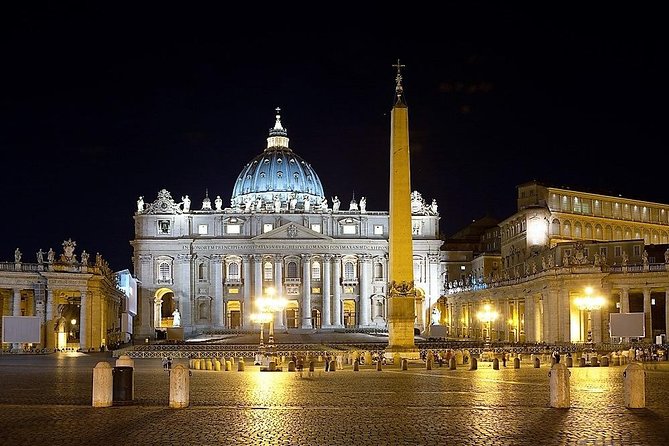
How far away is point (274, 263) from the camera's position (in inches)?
4692

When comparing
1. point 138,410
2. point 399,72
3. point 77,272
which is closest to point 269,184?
point 77,272

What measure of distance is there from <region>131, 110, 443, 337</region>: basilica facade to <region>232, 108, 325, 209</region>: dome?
54.2 ft

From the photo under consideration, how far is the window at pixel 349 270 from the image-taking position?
121262mm

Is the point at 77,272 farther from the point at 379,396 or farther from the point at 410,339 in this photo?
the point at 379,396

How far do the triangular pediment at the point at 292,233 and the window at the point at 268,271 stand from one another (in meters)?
3.88

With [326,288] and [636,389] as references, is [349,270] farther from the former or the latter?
[636,389]

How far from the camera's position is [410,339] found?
40781 millimetres

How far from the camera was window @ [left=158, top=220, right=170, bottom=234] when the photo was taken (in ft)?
392

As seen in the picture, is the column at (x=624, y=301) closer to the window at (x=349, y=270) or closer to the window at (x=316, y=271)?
the window at (x=349, y=270)

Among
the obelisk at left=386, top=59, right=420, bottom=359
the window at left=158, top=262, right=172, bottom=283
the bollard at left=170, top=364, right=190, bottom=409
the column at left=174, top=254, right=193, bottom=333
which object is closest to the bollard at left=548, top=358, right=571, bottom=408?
the bollard at left=170, top=364, right=190, bottom=409

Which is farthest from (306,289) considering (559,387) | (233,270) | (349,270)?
(559,387)

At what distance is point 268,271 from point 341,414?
10172 centimetres

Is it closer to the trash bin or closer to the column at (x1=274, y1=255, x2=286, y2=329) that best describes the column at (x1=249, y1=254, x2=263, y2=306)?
the column at (x1=274, y1=255, x2=286, y2=329)

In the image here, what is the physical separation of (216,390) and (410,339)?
671 inches
